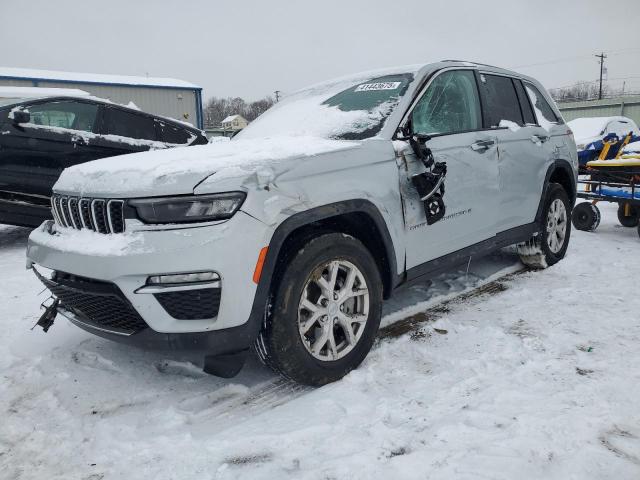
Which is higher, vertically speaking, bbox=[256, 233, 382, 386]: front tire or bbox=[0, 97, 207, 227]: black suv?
bbox=[0, 97, 207, 227]: black suv

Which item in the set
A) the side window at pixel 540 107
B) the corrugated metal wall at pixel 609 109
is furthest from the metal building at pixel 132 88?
the corrugated metal wall at pixel 609 109

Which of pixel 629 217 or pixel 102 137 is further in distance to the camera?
pixel 629 217

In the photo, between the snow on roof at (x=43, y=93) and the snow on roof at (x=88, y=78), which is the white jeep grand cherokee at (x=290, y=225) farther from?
the snow on roof at (x=88, y=78)

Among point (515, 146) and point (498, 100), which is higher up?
point (498, 100)

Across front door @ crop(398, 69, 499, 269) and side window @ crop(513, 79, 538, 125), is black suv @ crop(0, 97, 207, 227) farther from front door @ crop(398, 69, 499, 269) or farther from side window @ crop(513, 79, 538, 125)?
side window @ crop(513, 79, 538, 125)

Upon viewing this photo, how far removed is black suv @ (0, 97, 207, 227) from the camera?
5.16m

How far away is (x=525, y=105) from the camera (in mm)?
4410

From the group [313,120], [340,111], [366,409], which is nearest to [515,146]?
[340,111]

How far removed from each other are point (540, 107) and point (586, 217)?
253 centimetres

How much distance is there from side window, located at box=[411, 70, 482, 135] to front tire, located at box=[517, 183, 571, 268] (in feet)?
4.58

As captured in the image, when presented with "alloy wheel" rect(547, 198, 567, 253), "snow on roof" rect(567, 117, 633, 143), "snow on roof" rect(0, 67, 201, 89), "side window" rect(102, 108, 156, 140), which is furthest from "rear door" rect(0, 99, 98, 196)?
"snow on roof" rect(0, 67, 201, 89)

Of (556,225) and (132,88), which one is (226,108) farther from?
(556,225)

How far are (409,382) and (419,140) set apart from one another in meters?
1.42

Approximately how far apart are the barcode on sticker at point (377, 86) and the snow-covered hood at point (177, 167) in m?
0.76
